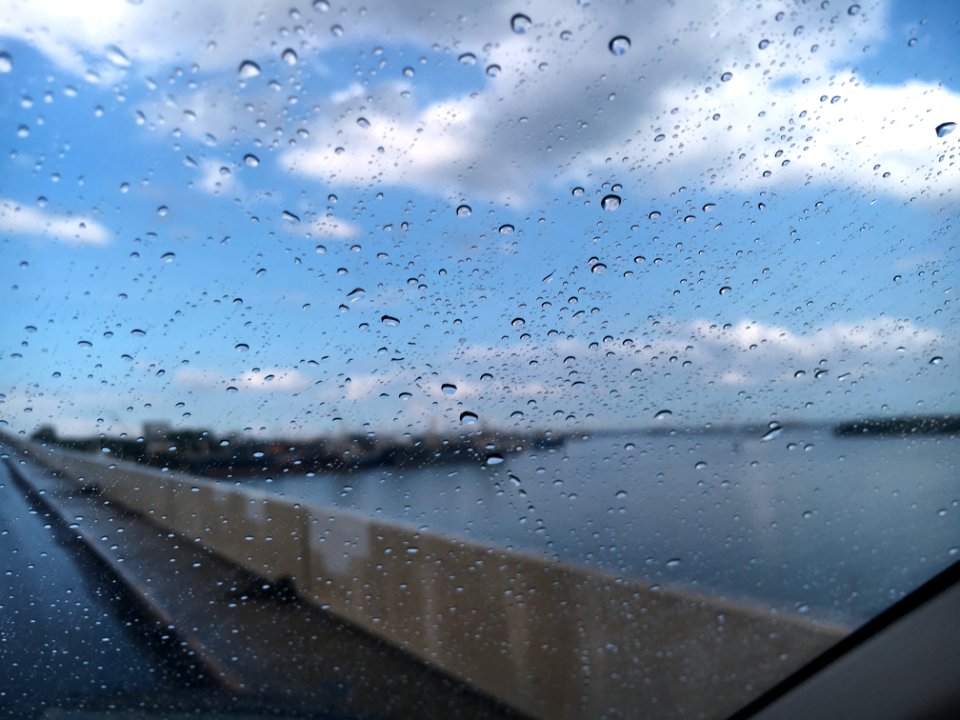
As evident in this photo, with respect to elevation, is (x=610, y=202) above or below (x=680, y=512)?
above

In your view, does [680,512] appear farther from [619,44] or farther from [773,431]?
[619,44]

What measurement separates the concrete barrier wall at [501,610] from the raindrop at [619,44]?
2.75 meters

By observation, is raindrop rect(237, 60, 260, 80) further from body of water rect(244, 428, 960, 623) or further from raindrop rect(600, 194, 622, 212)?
body of water rect(244, 428, 960, 623)

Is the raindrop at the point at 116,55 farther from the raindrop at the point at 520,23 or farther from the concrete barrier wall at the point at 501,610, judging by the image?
the concrete barrier wall at the point at 501,610

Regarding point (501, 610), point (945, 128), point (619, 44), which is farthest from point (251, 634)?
point (945, 128)

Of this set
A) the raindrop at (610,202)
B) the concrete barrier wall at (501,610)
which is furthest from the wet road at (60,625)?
the raindrop at (610,202)

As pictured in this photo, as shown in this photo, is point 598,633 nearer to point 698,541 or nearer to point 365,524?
point 698,541

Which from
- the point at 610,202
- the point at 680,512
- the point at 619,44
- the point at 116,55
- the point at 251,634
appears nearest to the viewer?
the point at 116,55

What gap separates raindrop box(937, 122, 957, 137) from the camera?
17.3ft

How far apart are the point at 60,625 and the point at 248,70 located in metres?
3.10

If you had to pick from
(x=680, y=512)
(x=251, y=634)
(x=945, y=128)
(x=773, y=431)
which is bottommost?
(x=251, y=634)

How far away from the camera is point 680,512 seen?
5.50 metres

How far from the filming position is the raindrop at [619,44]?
4.65m

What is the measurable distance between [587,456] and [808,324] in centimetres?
147
